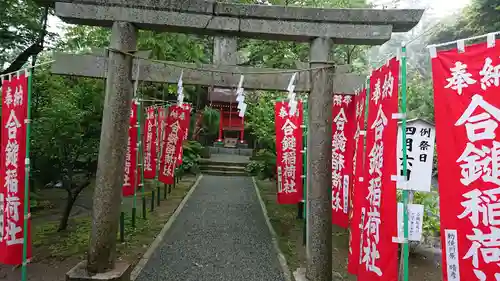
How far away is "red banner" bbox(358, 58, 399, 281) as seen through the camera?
126 inches

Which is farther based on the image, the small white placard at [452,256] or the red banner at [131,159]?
the red banner at [131,159]

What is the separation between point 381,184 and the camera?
11.0 feet

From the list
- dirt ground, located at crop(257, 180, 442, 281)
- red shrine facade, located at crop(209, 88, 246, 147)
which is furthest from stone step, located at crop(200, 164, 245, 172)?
dirt ground, located at crop(257, 180, 442, 281)

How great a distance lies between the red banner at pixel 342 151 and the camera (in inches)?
223

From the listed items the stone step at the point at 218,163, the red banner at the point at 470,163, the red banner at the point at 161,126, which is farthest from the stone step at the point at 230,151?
the red banner at the point at 470,163

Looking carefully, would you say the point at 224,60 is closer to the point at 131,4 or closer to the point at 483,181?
the point at 131,4

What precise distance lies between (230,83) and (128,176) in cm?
478

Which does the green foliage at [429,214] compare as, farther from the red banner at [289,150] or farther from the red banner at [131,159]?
the red banner at [131,159]

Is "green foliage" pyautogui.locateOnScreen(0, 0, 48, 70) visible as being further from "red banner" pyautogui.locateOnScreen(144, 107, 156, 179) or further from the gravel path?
the gravel path

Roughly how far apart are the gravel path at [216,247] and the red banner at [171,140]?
4.46ft

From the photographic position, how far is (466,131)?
2.59 meters

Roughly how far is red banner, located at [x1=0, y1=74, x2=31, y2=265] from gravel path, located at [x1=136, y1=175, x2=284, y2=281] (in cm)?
194

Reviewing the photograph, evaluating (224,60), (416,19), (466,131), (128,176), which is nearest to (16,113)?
(224,60)

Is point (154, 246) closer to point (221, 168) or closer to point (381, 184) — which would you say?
point (381, 184)
